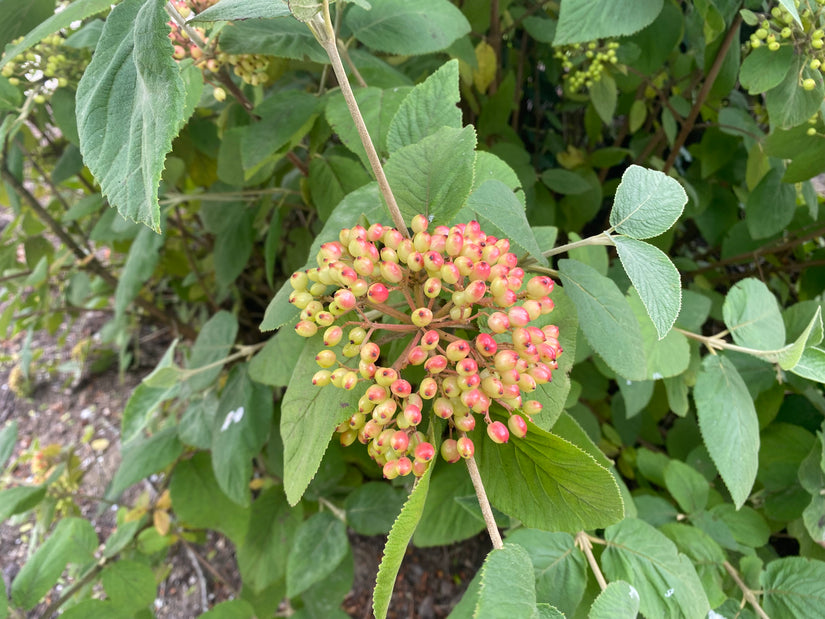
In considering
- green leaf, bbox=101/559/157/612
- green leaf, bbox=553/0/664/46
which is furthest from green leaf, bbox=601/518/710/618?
green leaf, bbox=101/559/157/612

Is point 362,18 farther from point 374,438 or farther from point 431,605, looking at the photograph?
point 431,605

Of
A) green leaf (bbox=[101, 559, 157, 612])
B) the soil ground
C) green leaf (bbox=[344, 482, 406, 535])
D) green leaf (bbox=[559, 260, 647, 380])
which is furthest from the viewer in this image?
the soil ground

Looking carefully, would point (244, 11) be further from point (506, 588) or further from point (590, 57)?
point (590, 57)

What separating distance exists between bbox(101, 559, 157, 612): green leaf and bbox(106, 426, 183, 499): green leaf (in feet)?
0.59

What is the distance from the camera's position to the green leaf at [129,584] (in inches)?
43.9

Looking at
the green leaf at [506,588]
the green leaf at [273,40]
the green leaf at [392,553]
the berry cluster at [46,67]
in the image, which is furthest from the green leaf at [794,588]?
the berry cluster at [46,67]

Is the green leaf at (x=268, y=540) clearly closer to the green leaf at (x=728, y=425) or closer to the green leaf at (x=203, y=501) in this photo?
the green leaf at (x=203, y=501)

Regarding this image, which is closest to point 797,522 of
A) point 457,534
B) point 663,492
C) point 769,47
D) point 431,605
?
point 663,492

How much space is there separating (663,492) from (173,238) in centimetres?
191

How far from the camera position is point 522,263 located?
0.67 m

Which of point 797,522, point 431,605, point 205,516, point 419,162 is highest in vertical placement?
point 419,162

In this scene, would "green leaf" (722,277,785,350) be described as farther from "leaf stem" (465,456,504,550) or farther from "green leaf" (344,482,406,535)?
"green leaf" (344,482,406,535)

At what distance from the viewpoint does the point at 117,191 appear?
0.46 meters

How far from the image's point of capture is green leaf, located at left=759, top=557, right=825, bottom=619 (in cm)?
79
